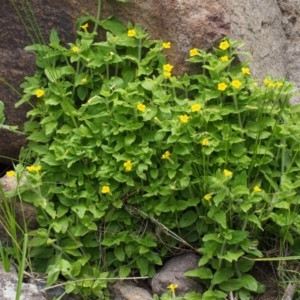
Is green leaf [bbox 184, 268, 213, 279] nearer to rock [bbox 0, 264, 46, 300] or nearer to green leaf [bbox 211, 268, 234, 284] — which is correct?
green leaf [bbox 211, 268, 234, 284]

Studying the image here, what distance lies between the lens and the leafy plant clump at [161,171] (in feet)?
11.4

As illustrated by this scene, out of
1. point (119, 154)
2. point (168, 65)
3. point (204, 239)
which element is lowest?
point (204, 239)

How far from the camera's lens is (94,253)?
12.0 feet

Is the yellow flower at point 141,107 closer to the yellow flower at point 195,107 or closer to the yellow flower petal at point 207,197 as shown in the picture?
the yellow flower at point 195,107

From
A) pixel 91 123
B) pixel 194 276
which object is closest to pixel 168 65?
pixel 91 123

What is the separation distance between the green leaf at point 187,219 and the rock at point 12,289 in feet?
2.51

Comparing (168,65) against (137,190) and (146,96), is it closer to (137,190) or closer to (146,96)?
(146,96)

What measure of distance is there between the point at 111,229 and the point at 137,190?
24 cm

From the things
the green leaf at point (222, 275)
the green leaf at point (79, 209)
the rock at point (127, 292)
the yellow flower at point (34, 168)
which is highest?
the yellow flower at point (34, 168)

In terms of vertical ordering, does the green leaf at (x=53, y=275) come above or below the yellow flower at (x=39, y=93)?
below

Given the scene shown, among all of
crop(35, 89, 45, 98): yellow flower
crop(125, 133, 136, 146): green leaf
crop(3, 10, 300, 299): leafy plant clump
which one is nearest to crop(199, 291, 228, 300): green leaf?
crop(3, 10, 300, 299): leafy plant clump

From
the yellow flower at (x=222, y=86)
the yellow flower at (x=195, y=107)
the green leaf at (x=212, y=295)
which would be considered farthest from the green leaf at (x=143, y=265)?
the yellow flower at (x=222, y=86)

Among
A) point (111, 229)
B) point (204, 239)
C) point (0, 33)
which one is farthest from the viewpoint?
point (0, 33)

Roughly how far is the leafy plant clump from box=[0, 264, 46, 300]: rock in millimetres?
134
